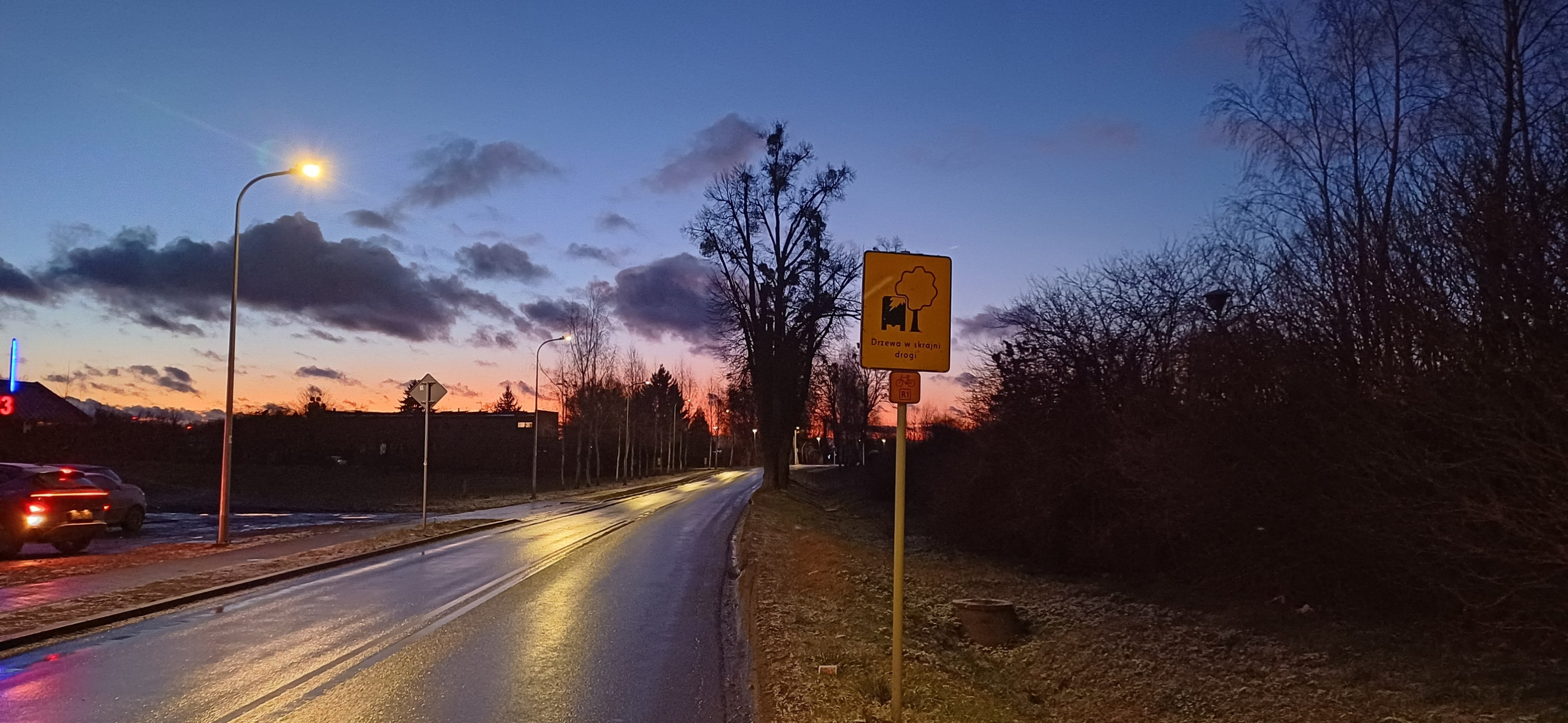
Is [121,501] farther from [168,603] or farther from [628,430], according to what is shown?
[628,430]

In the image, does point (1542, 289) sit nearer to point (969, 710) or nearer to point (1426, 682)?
point (1426, 682)

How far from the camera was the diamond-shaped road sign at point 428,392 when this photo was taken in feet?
75.0

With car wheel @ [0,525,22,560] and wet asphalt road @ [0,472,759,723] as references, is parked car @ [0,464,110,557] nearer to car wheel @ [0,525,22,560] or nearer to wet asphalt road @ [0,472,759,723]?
car wheel @ [0,525,22,560]

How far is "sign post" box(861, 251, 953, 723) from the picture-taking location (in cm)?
610

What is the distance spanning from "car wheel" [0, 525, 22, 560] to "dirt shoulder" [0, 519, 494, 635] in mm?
4644

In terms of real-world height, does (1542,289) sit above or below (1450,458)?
above

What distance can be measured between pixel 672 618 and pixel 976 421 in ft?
31.7

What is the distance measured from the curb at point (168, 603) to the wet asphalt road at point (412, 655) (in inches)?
10.1

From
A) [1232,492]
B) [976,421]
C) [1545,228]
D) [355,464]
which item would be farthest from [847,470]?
[1545,228]

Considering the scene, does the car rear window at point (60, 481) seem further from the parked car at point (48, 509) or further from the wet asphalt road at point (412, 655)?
the wet asphalt road at point (412, 655)

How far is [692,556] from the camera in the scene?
18.1m

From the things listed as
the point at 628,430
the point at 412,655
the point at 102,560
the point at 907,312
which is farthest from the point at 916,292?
the point at 628,430

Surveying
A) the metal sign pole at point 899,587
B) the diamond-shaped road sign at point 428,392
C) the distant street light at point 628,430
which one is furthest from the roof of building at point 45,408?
the metal sign pole at point 899,587

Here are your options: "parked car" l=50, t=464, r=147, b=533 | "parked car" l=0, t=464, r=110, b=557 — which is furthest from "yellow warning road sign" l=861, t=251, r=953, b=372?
"parked car" l=50, t=464, r=147, b=533
